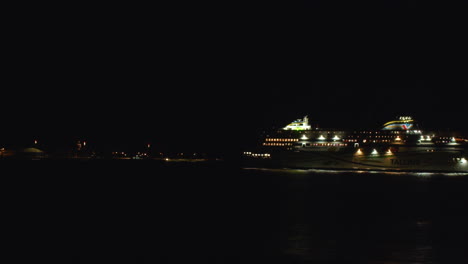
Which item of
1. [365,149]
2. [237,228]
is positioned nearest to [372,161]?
[365,149]

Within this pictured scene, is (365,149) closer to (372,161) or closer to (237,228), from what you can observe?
(372,161)

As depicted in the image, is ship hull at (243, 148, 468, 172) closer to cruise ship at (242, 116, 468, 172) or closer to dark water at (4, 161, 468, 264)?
cruise ship at (242, 116, 468, 172)

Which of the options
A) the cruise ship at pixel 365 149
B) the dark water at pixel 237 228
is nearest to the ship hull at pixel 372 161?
the cruise ship at pixel 365 149

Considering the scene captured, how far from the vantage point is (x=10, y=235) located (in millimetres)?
9125

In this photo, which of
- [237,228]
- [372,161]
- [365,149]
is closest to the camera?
[237,228]

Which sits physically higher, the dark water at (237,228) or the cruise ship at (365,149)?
the cruise ship at (365,149)

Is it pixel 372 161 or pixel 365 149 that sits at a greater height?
pixel 365 149

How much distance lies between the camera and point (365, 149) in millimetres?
37875

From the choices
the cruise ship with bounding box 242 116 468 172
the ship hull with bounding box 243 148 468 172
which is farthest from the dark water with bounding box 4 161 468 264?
the cruise ship with bounding box 242 116 468 172

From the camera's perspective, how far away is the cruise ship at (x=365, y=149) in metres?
35.2

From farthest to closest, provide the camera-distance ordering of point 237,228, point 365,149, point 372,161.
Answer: point 365,149
point 372,161
point 237,228

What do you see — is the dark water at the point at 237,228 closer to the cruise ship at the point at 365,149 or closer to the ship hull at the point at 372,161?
the ship hull at the point at 372,161

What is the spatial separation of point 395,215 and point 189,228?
5.73m

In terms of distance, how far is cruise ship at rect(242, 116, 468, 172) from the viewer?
35.2 metres
